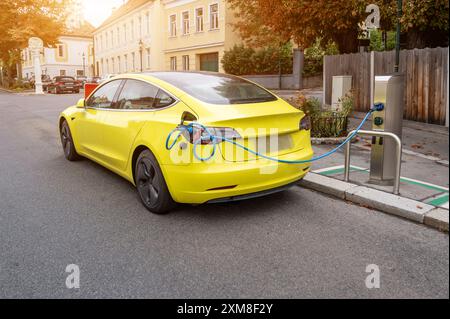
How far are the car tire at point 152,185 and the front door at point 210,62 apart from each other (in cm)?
3224

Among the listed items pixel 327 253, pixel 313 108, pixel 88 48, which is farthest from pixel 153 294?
pixel 88 48

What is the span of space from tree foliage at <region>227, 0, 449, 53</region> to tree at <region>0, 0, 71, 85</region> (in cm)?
3517

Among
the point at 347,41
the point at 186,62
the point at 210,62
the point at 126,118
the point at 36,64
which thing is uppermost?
the point at 186,62

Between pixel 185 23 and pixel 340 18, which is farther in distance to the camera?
pixel 185 23

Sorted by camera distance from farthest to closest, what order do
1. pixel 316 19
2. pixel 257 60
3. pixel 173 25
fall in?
pixel 173 25 → pixel 257 60 → pixel 316 19

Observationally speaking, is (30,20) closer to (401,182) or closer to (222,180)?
(401,182)

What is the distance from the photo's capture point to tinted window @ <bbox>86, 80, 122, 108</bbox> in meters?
6.41

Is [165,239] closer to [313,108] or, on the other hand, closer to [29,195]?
[29,195]

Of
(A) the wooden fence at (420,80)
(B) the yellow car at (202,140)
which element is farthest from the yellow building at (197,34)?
(B) the yellow car at (202,140)

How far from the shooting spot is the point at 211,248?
4137 millimetres

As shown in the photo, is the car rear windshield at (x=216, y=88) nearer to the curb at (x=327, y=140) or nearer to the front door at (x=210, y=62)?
the curb at (x=327, y=140)

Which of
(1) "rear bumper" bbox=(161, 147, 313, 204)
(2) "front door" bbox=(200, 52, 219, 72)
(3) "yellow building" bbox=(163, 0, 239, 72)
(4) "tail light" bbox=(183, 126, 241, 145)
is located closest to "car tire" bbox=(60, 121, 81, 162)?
(1) "rear bumper" bbox=(161, 147, 313, 204)

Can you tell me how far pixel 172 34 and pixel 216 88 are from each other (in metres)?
38.4

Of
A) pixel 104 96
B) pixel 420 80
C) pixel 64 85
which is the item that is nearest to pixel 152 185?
pixel 104 96
